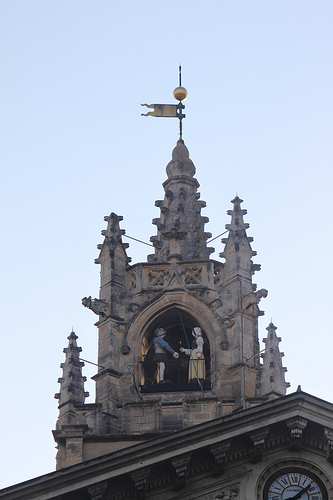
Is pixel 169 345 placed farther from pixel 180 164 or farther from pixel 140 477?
pixel 140 477

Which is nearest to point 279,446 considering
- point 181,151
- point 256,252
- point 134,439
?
point 134,439

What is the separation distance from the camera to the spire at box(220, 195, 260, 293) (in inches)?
2009

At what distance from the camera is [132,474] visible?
1416 inches

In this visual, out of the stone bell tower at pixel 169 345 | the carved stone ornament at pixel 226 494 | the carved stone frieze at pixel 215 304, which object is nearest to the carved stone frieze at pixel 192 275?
the stone bell tower at pixel 169 345

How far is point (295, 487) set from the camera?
119 feet

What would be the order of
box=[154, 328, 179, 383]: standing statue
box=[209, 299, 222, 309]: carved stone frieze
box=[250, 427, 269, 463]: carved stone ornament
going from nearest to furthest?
box=[250, 427, 269, 463]: carved stone ornament
box=[154, 328, 179, 383]: standing statue
box=[209, 299, 222, 309]: carved stone frieze

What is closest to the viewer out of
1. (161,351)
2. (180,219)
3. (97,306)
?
(161,351)

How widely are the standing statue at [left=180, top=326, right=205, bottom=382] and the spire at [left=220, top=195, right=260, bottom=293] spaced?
Answer: 2229 millimetres

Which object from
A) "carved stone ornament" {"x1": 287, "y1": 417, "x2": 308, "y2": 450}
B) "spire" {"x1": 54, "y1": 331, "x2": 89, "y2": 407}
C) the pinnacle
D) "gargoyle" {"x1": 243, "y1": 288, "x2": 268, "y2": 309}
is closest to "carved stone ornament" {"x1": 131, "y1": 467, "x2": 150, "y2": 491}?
"carved stone ornament" {"x1": 287, "y1": 417, "x2": 308, "y2": 450}

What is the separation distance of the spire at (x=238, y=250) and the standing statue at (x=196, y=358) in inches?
87.8

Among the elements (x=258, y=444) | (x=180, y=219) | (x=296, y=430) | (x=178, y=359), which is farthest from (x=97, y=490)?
(x=180, y=219)

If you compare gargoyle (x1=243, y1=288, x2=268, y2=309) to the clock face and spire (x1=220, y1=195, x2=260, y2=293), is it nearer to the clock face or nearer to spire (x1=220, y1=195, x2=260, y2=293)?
spire (x1=220, y1=195, x2=260, y2=293)

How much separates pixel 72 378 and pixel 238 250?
6.86m

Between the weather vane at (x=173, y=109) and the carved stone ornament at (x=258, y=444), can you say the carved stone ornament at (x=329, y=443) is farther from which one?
the weather vane at (x=173, y=109)
